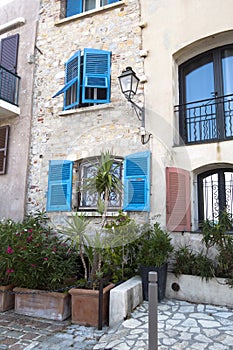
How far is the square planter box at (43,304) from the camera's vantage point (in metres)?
4.27

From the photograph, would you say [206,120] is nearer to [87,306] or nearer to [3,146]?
[87,306]

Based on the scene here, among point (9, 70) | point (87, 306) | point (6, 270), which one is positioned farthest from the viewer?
point (9, 70)

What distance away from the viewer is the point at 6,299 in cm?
477

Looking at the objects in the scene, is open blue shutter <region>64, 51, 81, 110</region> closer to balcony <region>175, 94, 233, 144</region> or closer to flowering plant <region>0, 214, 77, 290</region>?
balcony <region>175, 94, 233, 144</region>

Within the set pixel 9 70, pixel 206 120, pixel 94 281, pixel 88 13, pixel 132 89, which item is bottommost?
pixel 94 281

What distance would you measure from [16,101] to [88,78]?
8.18 feet

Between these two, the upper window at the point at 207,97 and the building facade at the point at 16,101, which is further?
the building facade at the point at 16,101

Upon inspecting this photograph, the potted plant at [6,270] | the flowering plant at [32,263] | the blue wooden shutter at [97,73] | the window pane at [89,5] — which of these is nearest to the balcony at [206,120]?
the blue wooden shutter at [97,73]

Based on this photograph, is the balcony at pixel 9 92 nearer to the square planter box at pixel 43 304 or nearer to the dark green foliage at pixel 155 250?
the square planter box at pixel 43 304

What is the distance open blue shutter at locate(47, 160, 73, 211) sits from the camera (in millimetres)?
6449

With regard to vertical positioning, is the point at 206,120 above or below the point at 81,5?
below

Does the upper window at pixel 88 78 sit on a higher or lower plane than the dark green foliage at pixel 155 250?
higher

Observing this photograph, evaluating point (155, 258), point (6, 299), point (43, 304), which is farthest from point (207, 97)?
point (6, 299)

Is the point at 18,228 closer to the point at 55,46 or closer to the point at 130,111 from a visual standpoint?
the point at 130,111
